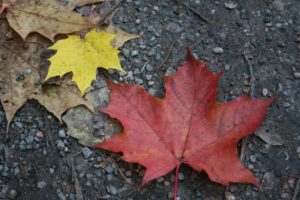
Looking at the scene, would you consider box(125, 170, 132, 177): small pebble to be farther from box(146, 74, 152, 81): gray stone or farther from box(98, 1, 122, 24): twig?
box(98, 1, 122, 24): twig

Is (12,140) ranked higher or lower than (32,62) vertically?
lower

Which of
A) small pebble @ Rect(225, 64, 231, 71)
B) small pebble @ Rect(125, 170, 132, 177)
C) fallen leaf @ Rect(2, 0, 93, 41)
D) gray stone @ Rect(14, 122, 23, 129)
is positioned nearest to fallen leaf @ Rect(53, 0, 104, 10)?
fallen leaf @ Rect(2, 0, 93, 41)

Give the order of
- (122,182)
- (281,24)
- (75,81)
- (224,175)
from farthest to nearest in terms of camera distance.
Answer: (281,24), (75,81), (122,182), (224,175)

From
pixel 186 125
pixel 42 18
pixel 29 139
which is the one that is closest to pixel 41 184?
pixel 29 139

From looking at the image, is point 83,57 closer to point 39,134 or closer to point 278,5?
point 39,134

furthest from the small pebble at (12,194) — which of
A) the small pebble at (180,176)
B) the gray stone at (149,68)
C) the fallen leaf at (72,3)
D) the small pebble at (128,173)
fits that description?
the fallen leaf at (72,3)

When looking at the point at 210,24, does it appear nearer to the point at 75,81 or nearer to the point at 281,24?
the point at 281,24

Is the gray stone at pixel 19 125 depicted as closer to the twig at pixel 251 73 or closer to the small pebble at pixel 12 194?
the small pebble at pixel 12 194

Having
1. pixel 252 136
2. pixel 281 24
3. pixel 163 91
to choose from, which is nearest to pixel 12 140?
pixel 163 91
